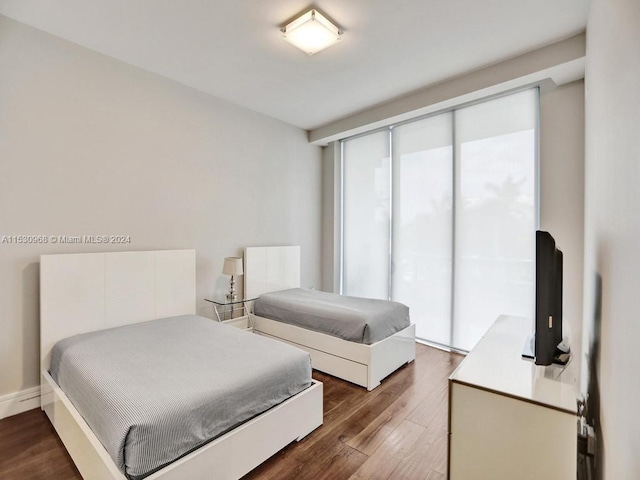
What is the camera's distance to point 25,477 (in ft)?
5.39

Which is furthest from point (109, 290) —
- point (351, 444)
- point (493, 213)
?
point (493, 213)

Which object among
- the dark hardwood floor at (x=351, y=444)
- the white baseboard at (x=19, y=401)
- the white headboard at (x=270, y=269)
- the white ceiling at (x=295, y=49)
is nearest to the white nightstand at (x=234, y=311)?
the white headboard at (x=270, y=269)

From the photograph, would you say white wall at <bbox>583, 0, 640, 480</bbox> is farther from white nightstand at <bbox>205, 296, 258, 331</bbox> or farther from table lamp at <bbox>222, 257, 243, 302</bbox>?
white nightstand at <bbox>205, 296, 258, 331</bbox>

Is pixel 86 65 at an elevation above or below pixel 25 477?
above

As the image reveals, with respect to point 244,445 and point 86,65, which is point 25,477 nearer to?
point 244,445

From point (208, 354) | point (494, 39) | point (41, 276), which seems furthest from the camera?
point (494, 39)

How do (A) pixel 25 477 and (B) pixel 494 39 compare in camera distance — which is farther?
(B) pixel 494 39

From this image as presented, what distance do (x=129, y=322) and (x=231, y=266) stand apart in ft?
3.37

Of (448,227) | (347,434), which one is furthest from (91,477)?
(448,227)

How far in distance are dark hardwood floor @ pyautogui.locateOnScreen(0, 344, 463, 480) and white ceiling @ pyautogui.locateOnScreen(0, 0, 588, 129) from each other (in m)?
2.82

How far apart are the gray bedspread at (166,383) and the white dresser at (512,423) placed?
3.22 feet

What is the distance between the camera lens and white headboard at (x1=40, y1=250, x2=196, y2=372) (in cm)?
226

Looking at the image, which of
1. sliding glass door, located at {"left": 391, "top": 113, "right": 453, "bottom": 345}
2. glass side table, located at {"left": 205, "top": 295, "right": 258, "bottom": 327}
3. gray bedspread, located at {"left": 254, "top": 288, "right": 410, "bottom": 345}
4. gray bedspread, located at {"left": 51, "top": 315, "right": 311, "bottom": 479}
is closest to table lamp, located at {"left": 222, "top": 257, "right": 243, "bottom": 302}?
Answer: glass side table, located at {"left": 205, "top": 295, "right": 258, "bottom": 327}

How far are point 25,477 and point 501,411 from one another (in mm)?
2407
